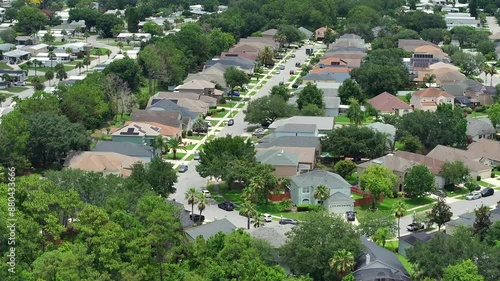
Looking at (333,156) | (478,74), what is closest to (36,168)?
(333,156)

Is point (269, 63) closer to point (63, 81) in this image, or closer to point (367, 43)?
point (367, 43)

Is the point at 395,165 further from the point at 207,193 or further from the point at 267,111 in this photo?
the point at 267,111

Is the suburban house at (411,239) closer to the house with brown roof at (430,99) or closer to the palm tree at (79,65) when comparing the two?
the house with brown roof at (430,99)

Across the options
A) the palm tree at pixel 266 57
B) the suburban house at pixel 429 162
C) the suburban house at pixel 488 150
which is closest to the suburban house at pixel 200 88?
the palm tree at pixel 266 57

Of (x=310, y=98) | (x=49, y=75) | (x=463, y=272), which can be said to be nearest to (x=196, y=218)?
(x=463, y=272)

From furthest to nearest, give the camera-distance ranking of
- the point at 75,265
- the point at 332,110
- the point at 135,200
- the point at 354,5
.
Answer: the point at 354,5, the point at 332,110, the point at 135,200, the point at 75,265

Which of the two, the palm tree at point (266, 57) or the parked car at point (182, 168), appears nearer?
the parked car at point (182, 168)

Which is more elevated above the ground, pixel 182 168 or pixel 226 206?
pixel 226 206
